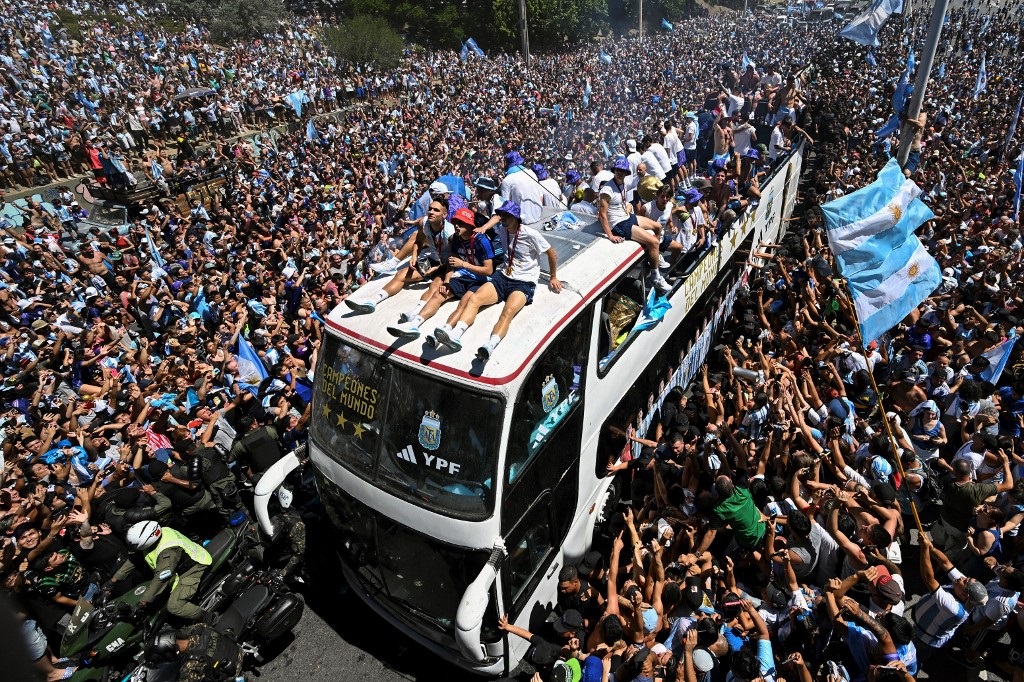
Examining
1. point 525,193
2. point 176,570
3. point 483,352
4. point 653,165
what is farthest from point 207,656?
point 653,165

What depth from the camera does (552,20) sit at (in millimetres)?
50000

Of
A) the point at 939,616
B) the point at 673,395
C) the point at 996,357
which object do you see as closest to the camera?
the point at 939,616

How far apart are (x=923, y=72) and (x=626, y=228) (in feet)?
26.3

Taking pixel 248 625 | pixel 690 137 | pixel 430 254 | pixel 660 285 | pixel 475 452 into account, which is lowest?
pixel 248 625

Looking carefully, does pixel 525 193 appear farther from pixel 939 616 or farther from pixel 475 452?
pixel 939 616

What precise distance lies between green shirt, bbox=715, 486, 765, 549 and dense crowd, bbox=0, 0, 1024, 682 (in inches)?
1.0

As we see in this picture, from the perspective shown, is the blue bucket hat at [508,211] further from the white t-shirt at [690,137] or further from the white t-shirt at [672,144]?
the white t-shirt at [690,137]

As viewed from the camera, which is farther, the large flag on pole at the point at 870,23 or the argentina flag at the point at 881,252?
the large flag on pole at the point at 870,23

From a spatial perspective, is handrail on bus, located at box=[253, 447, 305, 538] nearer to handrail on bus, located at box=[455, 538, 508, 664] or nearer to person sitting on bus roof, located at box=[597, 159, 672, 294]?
handrail on bus, located at box=[455, 538, 508, 664]

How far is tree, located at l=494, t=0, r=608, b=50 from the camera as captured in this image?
48.2 m

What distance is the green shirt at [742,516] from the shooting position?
4.70 m

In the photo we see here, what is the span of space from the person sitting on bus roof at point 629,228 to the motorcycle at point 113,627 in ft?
16.6

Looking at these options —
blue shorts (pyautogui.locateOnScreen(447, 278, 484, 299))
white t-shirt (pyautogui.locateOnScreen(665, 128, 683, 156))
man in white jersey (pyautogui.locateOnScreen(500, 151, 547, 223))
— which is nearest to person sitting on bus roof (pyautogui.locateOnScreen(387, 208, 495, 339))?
blue shorts (pyautogui.locateOnScreen(447, 278, 484, 299))

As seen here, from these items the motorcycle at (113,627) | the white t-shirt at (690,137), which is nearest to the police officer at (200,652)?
the motorcycle at (113,627)
